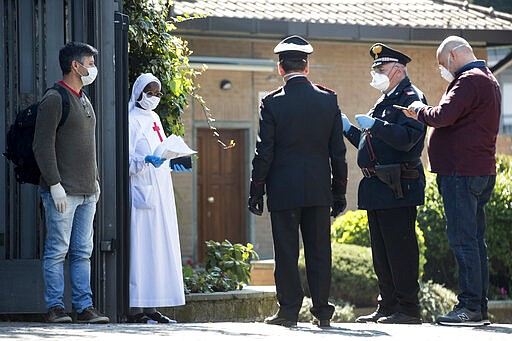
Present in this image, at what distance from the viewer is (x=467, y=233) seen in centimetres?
856

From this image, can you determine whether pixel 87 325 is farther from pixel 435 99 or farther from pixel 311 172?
pixel 435 99

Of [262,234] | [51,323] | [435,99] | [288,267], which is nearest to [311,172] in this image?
[288,267]

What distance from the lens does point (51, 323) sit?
850cm

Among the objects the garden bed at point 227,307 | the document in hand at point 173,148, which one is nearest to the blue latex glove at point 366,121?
the document in hand at point 173,148

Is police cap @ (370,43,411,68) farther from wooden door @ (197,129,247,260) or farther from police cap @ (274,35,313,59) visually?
wooden door @ (197,129,247,260)

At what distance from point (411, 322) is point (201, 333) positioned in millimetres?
1828

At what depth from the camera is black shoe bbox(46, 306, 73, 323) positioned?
8477 mm

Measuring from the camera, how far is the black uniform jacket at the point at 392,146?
8852 mm

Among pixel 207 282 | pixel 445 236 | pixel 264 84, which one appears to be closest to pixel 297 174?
pixel 207 282

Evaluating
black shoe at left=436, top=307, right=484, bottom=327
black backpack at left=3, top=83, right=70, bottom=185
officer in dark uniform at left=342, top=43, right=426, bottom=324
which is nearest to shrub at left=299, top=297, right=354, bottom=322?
officer in dark uniform at left=342, top=43, right=426, bottom=324

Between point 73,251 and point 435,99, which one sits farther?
point 435,99

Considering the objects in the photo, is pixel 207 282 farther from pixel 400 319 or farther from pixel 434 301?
pixel 434 301

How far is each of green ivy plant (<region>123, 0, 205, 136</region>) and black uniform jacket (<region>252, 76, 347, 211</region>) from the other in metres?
2.24

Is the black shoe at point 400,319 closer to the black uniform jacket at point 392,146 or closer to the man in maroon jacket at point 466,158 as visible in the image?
the man in maroon jacket at point 466,158
